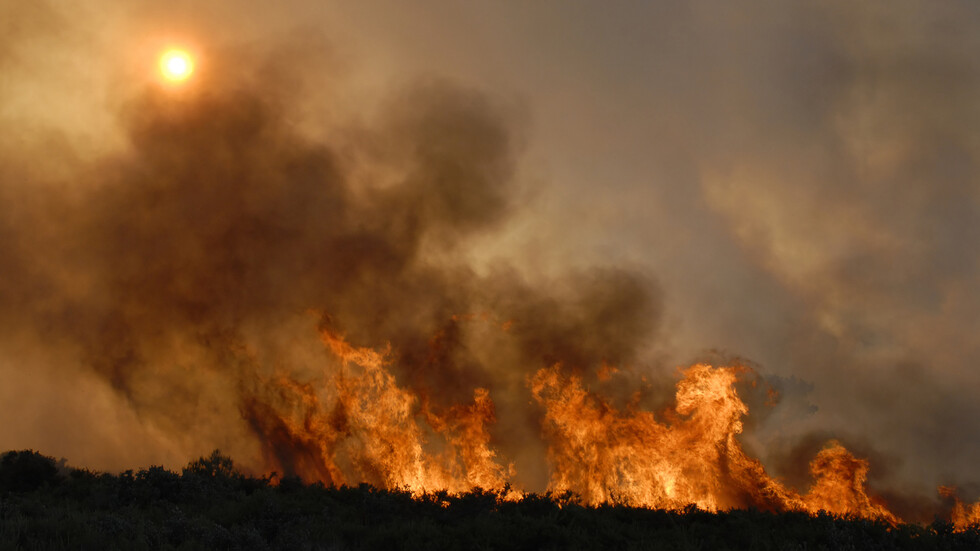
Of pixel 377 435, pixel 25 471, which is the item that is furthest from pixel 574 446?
pixel 25 471

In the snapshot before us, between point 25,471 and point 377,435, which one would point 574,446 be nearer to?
point 377,435

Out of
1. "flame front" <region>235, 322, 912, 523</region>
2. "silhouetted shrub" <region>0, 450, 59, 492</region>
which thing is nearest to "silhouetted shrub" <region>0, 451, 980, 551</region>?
"silhouetted shrub" <region>0, 450, 59, 492</region>

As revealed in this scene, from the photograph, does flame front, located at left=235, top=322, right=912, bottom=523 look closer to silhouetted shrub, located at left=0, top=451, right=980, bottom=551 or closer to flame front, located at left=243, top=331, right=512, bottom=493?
flame front, located at left=243, top=331, right=512, bottom=493

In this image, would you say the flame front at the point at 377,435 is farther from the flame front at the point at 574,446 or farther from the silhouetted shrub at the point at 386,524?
the silhouetted shrub at the point at 386,524

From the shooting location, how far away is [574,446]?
1501 inches

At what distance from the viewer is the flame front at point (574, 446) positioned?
1364 inches

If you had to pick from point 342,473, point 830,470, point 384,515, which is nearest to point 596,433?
point 830,470

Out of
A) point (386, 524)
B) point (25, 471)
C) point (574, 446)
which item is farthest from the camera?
point (574, 446)

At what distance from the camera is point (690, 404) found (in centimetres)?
3716

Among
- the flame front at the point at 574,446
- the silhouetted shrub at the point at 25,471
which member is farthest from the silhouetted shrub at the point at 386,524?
the flame front at the point at 574,446

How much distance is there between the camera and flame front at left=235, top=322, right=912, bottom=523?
34656 mm

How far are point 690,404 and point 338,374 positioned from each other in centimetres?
2556

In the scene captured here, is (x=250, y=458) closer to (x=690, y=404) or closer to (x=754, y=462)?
(x=690, y=404)

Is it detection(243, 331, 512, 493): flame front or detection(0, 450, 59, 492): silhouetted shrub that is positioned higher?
detection(243, 331, 512, 493): flame front
